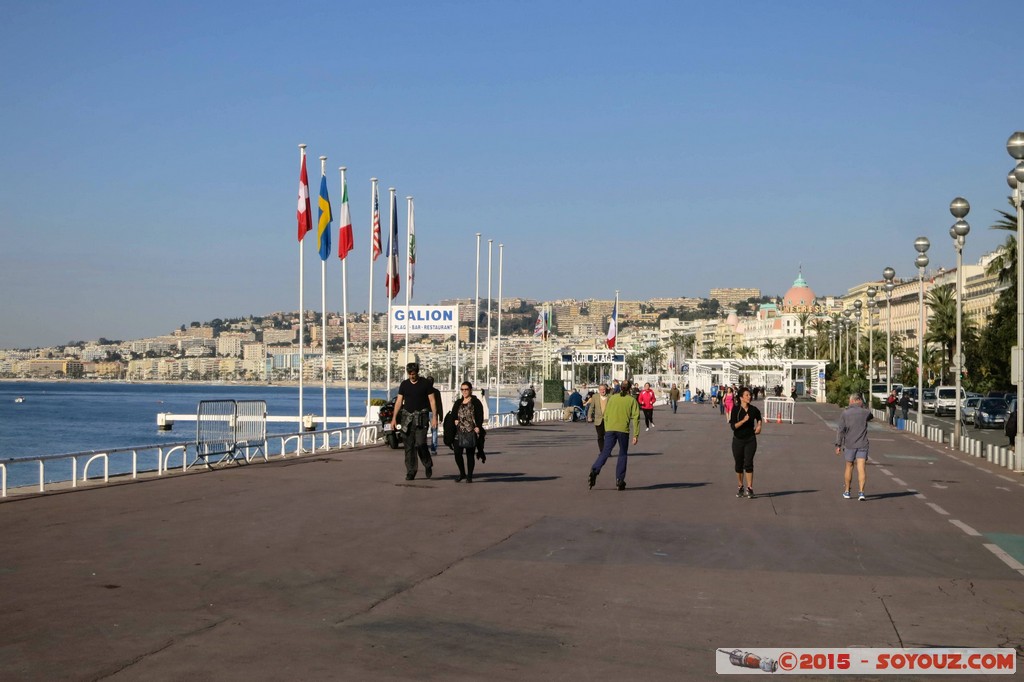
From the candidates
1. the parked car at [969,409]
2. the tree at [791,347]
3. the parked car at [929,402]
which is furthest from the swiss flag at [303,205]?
the tree at [791,347]

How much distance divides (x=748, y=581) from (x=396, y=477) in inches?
452

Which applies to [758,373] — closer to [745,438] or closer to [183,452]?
[183,452]

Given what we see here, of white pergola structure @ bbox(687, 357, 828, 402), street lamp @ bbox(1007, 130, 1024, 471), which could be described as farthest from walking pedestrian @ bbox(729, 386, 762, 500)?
white pergola structure @ bbox(687, 357, 828, 402)

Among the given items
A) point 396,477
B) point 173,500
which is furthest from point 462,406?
point 173,500

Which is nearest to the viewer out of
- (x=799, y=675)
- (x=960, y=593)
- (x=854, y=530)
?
(x=799, y=675)

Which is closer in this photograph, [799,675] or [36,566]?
[799,675]

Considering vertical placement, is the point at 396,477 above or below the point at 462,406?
below

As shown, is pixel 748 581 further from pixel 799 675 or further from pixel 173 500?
pixel 173 500

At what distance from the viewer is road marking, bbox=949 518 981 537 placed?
14.8m

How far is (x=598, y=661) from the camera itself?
755 centimetres

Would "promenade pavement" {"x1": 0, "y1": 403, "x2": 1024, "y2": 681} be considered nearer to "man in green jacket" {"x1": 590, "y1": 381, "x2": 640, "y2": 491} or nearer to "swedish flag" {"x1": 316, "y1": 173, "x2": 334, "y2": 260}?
"man in green jacket" {"x1": 590, "y1": 381, "x2": 640, "y2": 491}

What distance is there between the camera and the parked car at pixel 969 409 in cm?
5866

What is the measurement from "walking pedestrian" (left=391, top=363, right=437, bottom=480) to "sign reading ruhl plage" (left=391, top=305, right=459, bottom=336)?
17.9 metres

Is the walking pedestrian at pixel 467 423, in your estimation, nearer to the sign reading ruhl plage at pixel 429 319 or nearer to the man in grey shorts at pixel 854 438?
the man in grey shorts at pixel 854 438
